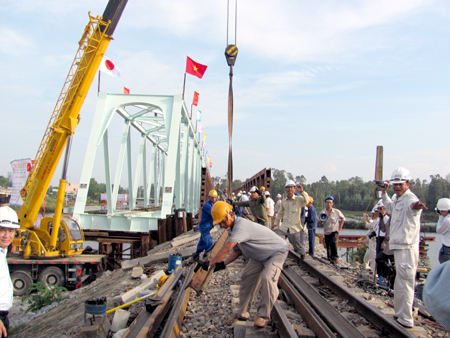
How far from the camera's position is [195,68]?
20875mm

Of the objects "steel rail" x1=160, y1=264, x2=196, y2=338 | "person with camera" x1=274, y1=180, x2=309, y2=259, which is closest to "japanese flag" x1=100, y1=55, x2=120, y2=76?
"person with camera" x1=274, y1=180, x2=309, y2=259

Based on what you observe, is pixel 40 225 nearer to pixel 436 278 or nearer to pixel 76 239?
pixel 76 239

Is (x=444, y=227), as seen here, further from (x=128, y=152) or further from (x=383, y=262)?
(x=128, y=152)

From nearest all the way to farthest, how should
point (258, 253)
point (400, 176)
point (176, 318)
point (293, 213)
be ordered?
point (258, 253) → point (176, 318) → point (400, 176) → point (293, 213)

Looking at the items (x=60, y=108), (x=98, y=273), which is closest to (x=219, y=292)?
(x=98, y=273)

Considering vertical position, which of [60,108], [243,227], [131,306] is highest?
[60,108]

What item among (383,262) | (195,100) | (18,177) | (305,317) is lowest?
(305,317)

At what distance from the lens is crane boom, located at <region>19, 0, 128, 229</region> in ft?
36.1

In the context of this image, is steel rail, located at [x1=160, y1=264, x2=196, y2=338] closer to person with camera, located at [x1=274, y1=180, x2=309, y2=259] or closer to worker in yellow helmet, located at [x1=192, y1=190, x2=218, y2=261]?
worker in yellow helmet, located at [x1=192, y1=190, x2=218, y2=261]

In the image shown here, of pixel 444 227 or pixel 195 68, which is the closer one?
pixel 444 227

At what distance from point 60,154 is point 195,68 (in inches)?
471

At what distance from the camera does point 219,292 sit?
20.3 feet

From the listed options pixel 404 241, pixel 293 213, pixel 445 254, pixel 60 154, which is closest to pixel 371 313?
pixel 404 241

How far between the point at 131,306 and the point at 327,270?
452cm
